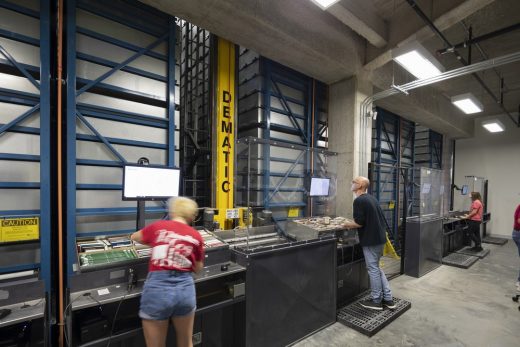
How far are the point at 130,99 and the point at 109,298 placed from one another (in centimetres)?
221

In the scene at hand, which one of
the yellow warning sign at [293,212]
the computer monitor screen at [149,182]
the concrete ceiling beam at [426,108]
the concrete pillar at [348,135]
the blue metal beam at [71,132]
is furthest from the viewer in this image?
the concrete ceiling beam at [426,108]

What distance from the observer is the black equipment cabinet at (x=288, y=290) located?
2.28 m

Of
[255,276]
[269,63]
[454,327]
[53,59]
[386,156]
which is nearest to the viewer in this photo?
[255,276]

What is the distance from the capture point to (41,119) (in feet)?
7.79

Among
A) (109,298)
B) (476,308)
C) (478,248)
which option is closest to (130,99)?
(109,298)

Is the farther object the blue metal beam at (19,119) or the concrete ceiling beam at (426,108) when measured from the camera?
the concrete ceiling beam at (426,108)

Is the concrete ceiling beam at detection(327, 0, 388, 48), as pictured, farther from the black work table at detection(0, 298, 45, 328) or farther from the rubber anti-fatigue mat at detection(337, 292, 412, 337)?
the black work table at detection(0, 298, 45, 328)

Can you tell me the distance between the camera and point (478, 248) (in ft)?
19.4

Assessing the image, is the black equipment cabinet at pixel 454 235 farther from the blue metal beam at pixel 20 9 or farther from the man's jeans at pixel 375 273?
the blue metal beam at pixel 20 9

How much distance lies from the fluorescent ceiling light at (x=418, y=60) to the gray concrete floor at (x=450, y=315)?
310 cm

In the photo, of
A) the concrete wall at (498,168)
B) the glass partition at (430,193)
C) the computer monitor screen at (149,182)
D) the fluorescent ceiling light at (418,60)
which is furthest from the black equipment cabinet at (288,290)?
the concrete wall at (498,168)

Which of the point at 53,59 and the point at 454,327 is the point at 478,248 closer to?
the point at 454,327

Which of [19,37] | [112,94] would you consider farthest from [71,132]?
[19,37]

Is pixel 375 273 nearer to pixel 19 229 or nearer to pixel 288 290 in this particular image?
pixel 288 290
